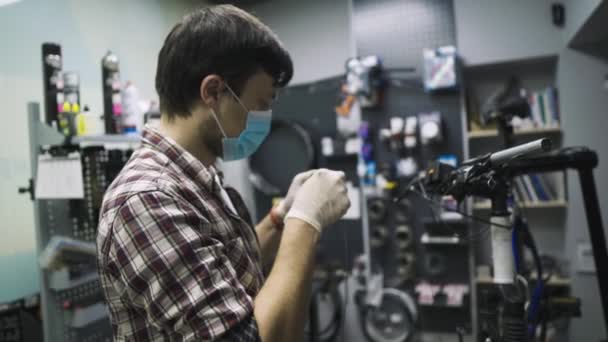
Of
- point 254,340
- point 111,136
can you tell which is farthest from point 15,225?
point 254,340

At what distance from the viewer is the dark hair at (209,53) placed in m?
0.87

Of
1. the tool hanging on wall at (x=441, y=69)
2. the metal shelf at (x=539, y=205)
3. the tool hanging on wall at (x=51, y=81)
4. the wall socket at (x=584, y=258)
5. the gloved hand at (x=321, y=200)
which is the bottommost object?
the wall socket at (x=584, y=258)

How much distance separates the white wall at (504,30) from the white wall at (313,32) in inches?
36.4

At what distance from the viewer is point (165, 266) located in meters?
0.67

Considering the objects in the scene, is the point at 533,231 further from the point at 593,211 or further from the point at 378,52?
the point at 593,211

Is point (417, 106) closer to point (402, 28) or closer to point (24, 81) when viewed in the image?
point (402, 28)

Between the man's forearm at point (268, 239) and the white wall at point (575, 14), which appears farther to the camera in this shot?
the white wall at point (575, 14)

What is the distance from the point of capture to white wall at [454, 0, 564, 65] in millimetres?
2557

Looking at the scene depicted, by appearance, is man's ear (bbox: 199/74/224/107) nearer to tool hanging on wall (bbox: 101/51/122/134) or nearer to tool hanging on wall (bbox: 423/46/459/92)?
tool hanging on wall (bbox: 101/51/122/134)

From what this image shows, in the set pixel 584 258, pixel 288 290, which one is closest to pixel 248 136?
pixel 288 290

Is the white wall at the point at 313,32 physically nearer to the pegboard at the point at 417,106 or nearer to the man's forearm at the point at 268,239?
the pegboard at the point at 417,106

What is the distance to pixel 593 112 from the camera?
2.49m

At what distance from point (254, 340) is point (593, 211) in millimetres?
1034

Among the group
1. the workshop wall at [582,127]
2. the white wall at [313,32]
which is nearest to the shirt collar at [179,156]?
the workshop wall at [582,127]
